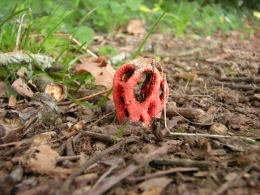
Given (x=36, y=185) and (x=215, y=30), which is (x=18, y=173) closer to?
(x=36, y=185)

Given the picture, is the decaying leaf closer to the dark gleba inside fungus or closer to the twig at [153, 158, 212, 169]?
the dark gleba inside fungus

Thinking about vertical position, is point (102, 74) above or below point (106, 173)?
above

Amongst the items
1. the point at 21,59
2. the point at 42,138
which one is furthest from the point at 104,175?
the point at 21,59

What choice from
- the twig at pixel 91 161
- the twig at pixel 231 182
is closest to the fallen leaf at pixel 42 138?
the twig at pixel 91 161

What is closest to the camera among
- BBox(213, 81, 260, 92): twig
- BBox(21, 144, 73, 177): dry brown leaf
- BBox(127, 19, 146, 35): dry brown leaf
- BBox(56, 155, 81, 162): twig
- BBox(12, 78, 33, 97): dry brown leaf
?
BBox(21, 144, 73, 177): dry brown leaf

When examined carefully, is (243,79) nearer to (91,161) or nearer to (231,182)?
(231,182)

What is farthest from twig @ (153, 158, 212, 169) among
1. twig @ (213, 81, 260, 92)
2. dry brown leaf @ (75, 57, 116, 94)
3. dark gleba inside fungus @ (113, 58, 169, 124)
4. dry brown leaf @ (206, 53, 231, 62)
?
dry brown leaf @ (206, 53, 231, 62)

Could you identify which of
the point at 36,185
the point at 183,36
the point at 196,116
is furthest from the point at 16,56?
the point at 183,36
